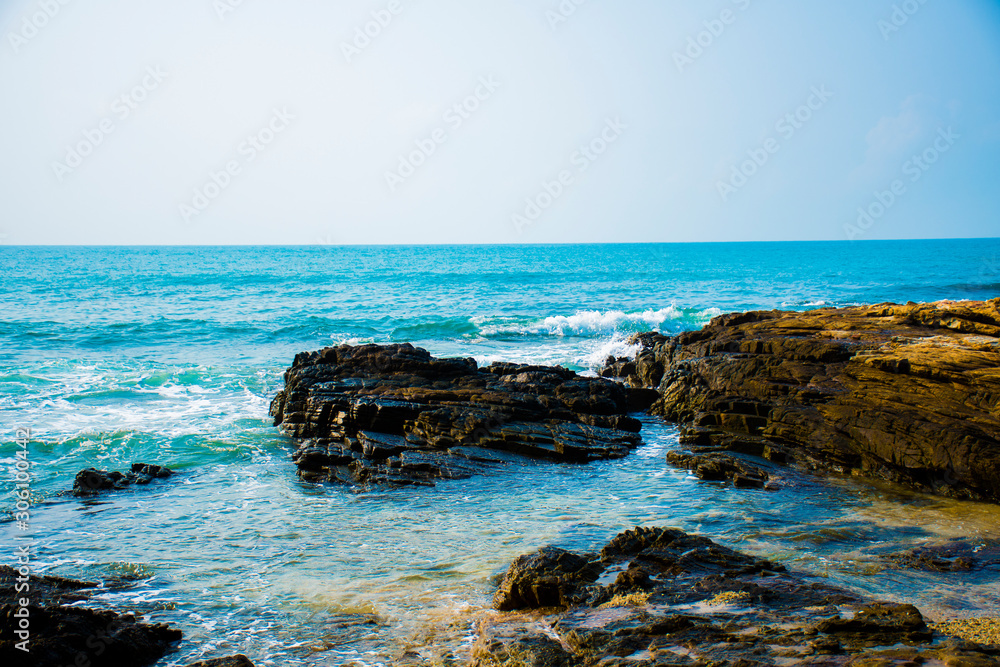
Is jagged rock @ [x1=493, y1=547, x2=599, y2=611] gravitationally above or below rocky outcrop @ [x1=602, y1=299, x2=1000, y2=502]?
below

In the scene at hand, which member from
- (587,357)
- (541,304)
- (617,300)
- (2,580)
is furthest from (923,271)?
(2,580)

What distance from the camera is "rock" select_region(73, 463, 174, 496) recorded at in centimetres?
1212

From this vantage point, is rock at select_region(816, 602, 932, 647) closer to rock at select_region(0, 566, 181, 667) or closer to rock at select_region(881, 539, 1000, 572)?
rock at select_region(881, 539, 1000, 572)

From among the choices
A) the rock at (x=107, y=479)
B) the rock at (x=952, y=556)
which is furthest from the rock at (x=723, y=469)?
the rock at (x=107, y=479)

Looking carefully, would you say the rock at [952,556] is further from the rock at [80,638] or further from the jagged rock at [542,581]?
the rock at [80,638]

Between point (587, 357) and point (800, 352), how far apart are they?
36.9 ft

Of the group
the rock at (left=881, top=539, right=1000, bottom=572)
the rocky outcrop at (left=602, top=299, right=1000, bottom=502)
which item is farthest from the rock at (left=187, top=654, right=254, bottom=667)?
the rocky outcrop at (left=602, top=299, right=1000, bottom=502)

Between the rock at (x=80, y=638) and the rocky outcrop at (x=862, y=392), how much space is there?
10.5 metres

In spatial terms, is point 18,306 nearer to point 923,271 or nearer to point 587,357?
point 587,357

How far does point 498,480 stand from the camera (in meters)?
12.3

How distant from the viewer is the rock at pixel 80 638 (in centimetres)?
589

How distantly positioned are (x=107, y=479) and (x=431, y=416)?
6.11m

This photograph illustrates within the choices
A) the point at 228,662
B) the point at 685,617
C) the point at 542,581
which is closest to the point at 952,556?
the point at 685,617

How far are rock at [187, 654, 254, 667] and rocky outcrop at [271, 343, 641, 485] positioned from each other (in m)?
6.21
